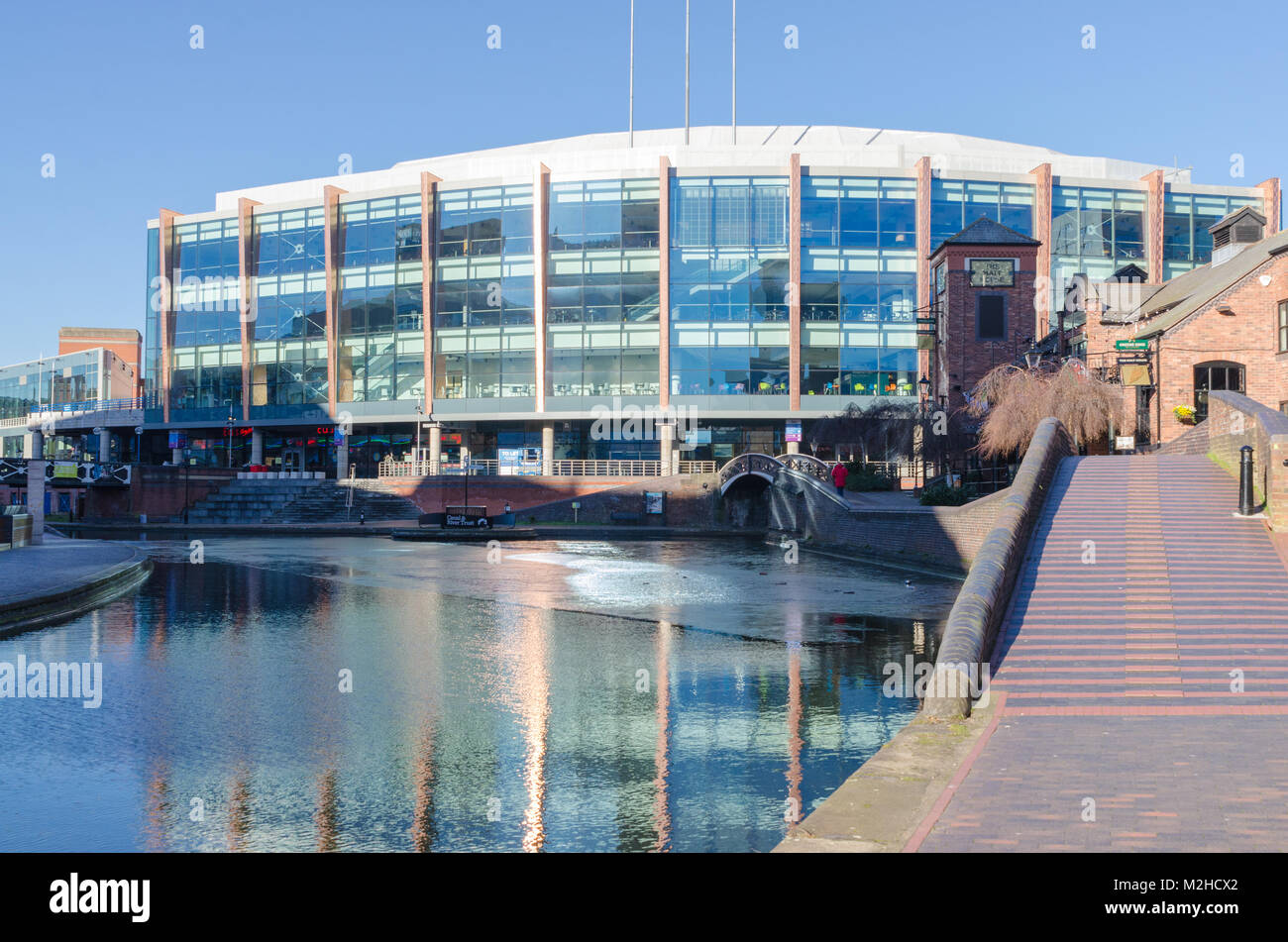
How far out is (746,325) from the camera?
6688cm

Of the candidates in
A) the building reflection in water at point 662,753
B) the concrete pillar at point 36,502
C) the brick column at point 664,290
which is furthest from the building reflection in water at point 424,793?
the brick column at point 664,290

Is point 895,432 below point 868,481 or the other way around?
the other way around

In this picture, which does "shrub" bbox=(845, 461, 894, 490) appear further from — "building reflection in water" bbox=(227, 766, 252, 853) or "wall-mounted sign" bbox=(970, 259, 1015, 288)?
"building reflection in water" bbox=(227, 766, 252, 853)

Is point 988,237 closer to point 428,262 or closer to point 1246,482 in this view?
point 1246,482

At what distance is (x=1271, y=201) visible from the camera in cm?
6775

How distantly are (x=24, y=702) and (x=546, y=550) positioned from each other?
2910 centimetres

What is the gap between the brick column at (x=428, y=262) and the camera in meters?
70.4

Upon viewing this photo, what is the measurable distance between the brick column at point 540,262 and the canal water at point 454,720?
45.1 meters

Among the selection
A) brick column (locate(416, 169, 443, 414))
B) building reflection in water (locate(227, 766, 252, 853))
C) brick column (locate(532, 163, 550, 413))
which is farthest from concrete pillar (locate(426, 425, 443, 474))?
building reflection in water (locate(227, 766, 252, 853))

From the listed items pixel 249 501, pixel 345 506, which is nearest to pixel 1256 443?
pixel 345 506

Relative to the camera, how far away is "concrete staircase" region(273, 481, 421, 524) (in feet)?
209

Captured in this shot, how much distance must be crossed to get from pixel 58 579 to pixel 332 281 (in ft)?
173
